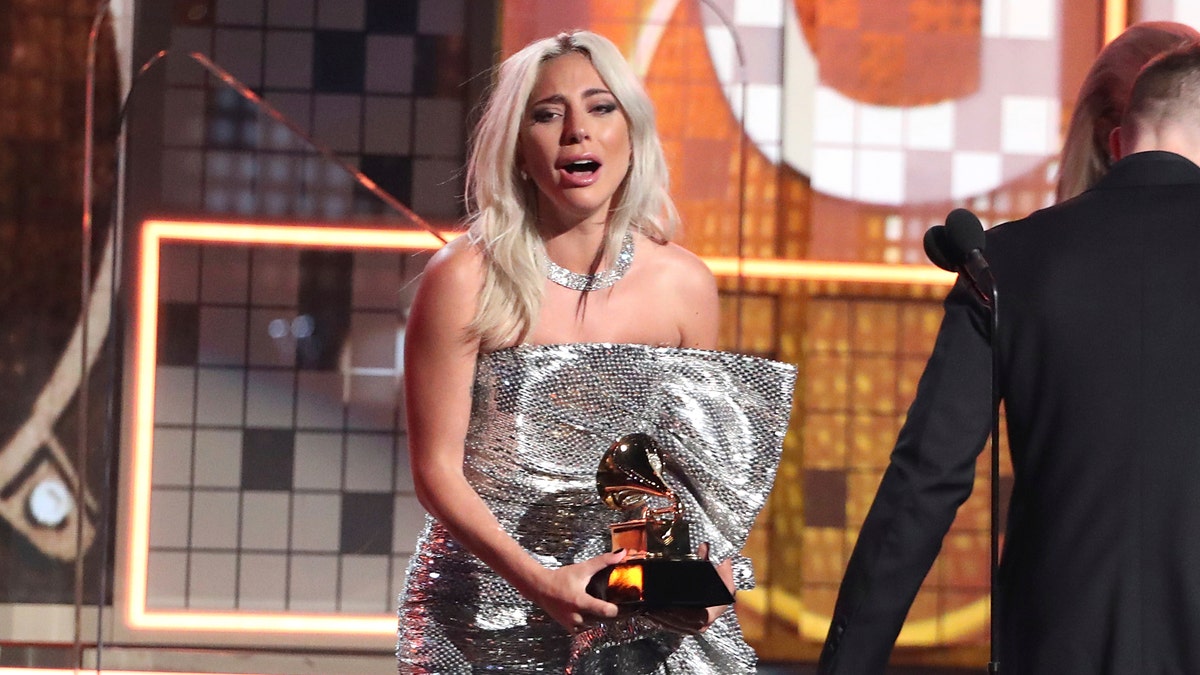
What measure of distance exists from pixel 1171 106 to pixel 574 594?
89 cm

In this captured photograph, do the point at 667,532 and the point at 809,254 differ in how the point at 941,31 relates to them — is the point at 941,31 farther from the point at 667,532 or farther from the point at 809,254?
the point at 667,532

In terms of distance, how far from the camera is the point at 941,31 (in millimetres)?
3707

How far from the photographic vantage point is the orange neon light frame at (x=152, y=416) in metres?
3.45

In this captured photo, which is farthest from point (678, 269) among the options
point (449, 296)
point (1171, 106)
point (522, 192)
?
point (1171, 106)

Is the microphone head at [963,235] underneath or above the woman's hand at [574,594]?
above

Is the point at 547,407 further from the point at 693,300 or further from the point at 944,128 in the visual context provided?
the point at 944,128

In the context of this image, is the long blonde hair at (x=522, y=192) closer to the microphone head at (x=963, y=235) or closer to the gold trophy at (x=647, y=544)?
the gold trophy at (x=647, y=544)

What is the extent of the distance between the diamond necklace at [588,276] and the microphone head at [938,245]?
1.91ft

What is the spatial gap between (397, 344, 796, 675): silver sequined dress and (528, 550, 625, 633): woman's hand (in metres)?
0.15

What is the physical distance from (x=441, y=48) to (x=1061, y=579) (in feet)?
8.02

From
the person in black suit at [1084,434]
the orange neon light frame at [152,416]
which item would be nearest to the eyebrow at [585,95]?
the person in black suit at [1084,434]

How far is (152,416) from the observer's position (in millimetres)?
3463

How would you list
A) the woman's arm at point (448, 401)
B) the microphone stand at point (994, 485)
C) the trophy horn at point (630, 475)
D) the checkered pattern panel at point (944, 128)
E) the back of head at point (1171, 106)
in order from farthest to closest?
the checkered pattern panel at point (944, 128), the woman's arm at point (448, 401), the trophy horn at point (630, 475), the back of head at point (1171, 106), the microphone stand at point (994, 485)

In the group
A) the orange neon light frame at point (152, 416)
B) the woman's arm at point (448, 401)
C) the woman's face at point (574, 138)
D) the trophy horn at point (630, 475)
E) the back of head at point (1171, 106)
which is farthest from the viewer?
the orange neon light frame at point (152, 416)
